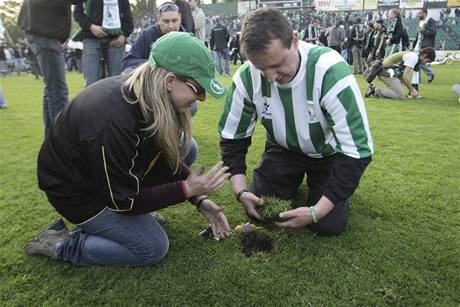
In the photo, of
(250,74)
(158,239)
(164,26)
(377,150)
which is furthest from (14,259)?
(377,150)

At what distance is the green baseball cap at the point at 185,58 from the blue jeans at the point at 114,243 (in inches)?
35.5

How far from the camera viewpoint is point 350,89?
7.20 ft

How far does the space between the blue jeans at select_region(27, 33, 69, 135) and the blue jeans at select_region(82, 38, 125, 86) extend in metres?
0.26

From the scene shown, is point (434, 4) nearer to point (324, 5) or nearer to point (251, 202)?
point (324, 5)

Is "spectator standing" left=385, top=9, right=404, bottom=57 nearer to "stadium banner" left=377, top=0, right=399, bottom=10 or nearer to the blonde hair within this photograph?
the blonde hair

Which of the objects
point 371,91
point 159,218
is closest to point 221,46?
point 371,91

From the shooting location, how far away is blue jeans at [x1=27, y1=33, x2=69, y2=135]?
3908mm

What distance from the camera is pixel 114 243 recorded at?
7.23 feet

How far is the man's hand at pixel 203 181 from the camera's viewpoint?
2055mm

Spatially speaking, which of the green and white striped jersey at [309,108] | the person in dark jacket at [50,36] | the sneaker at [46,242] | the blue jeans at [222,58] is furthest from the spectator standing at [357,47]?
the sneaker at [46,242]

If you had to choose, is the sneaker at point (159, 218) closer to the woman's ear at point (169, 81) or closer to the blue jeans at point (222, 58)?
the woman's ear at point (169, 81)

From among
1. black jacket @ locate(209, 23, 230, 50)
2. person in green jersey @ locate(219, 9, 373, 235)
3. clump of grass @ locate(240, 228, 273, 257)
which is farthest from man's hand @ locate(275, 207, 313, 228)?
black jacket @ locate(209, 23, 230, 50)

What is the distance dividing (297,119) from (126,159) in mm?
1146

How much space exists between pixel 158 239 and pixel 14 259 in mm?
903
